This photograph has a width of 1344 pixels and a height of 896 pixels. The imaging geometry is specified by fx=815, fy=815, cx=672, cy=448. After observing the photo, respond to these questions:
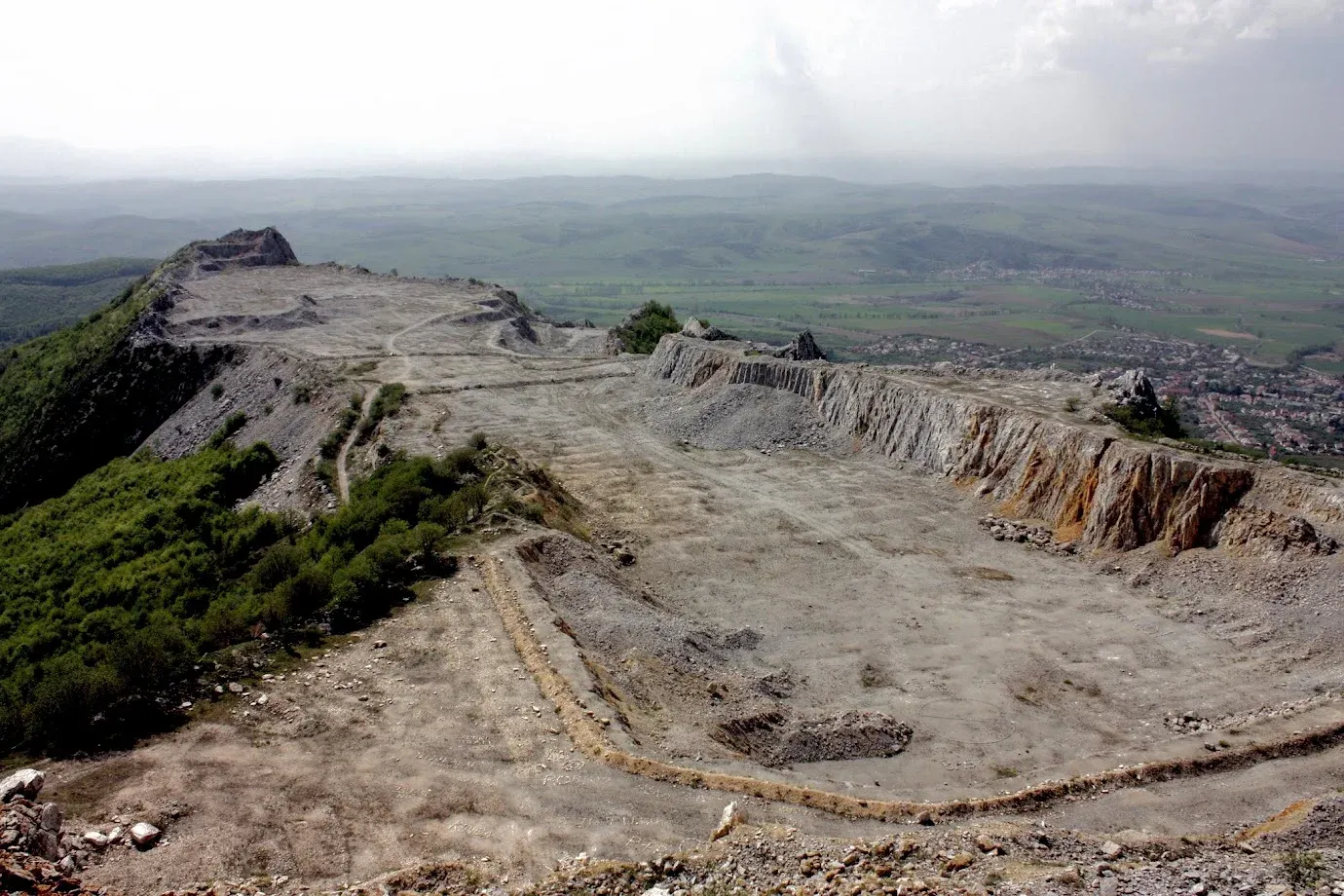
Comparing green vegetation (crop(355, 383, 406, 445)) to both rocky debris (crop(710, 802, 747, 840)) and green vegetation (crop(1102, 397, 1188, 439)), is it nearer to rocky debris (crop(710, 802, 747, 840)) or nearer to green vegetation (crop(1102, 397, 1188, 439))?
rocky debris (crop(710, 802, 747, 840))

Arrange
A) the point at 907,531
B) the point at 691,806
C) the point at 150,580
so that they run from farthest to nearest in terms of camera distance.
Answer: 1. the point at 907,531
2. the point at 150,580
3. the point at 691,806

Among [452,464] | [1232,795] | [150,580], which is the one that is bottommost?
[150,580]

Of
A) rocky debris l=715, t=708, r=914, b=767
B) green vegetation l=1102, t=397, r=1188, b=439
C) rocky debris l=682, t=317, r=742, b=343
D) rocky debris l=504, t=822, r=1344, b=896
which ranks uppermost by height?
rocky debris l=682, t=317, r=742, b=343

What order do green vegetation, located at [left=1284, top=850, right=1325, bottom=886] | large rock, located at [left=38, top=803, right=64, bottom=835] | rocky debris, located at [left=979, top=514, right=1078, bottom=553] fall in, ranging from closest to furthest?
green vegetation, located at [left=1284, top=850, right=1325, bottom=886], large rock, located at [left=38, top=803, right=64, bottom=835], rocky debris, located at [left=979, top=514, right=1078, bottom=553]

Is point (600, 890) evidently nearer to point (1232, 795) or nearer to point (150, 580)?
point (1232, 795)

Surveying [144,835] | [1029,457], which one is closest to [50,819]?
[144,835]

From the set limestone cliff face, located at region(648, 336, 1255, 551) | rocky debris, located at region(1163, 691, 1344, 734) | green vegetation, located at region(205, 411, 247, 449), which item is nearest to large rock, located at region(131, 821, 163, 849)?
rocky debris, located at region(1163, 691, 1344, 734)

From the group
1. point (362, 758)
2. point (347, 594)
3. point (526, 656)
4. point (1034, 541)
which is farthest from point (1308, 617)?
point (347, 594)

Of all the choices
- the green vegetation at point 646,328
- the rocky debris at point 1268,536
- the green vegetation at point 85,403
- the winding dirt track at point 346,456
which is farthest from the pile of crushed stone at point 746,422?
the green vegetation at point 85,403
